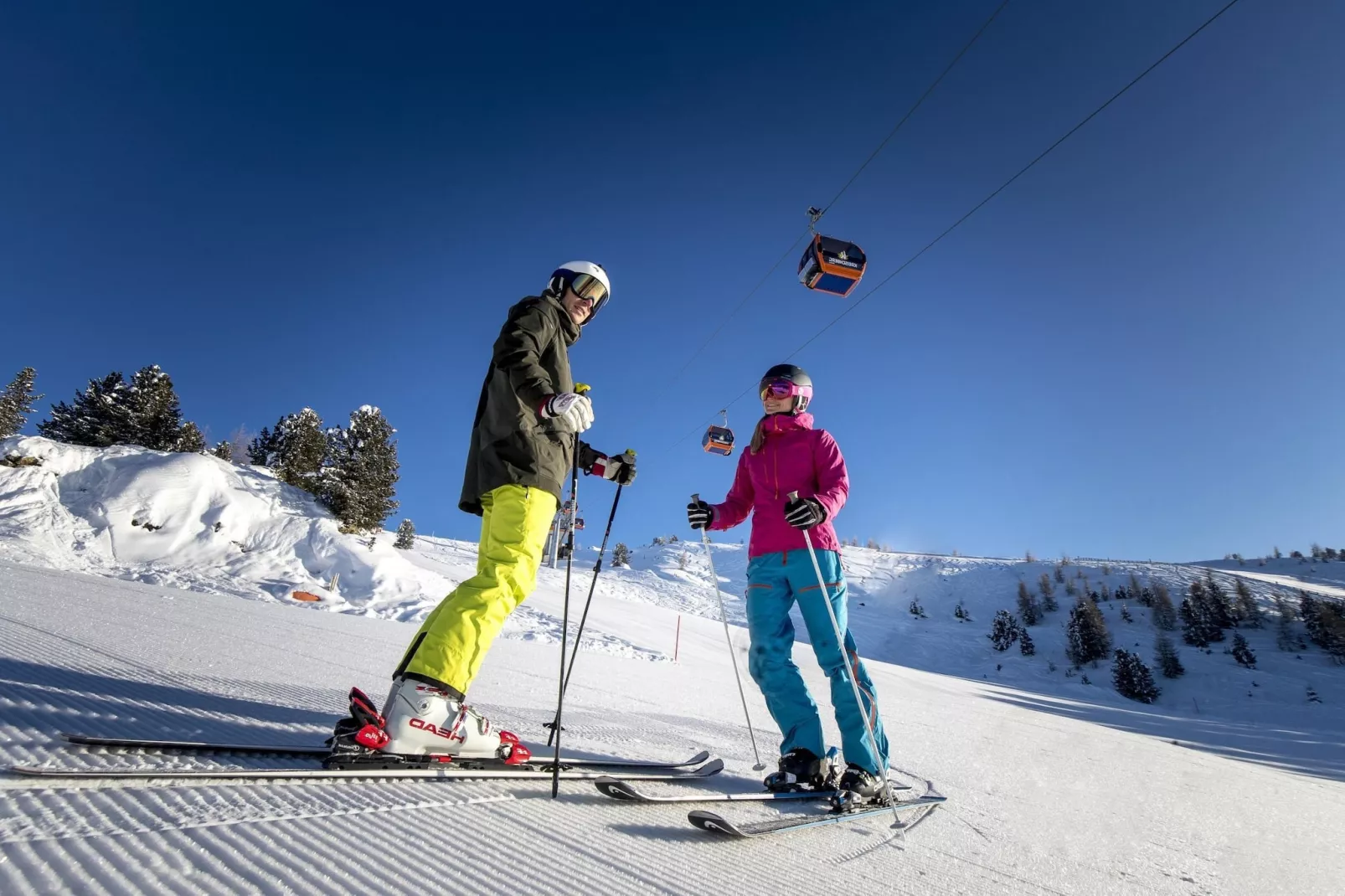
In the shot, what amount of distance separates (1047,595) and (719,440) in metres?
88.3

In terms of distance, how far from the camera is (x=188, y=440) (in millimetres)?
26375

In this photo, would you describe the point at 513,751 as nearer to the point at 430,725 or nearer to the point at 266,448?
the point at 430,725

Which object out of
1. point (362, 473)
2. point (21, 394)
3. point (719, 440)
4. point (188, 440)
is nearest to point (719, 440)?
point (719, 440)

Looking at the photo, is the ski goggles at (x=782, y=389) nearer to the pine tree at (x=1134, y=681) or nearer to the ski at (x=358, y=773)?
the ski at (x=358, y=773)

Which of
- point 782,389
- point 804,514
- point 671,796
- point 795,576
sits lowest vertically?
point 671,796

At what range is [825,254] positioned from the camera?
6203 mm

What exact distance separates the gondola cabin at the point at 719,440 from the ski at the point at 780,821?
7607 mm

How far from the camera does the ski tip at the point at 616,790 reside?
5.64ft

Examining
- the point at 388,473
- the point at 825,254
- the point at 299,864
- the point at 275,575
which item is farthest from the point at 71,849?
the point at 388,473

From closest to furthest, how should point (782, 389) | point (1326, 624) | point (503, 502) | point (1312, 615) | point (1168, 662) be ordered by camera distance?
1. point (503, 502)
2. point (782, 389)
3. point (1168, 662)
4. point (1326, 624)
5. point (1312, 615)

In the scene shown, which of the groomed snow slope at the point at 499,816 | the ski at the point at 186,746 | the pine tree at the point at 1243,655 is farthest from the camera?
the pine tree at the point at 1243,655

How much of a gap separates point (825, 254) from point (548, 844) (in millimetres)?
6193

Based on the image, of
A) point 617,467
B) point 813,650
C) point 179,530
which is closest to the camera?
point 617,467

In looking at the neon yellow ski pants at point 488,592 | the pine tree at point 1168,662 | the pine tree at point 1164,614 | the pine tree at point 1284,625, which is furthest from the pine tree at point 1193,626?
the neon yellow ski pants at point 488,592
